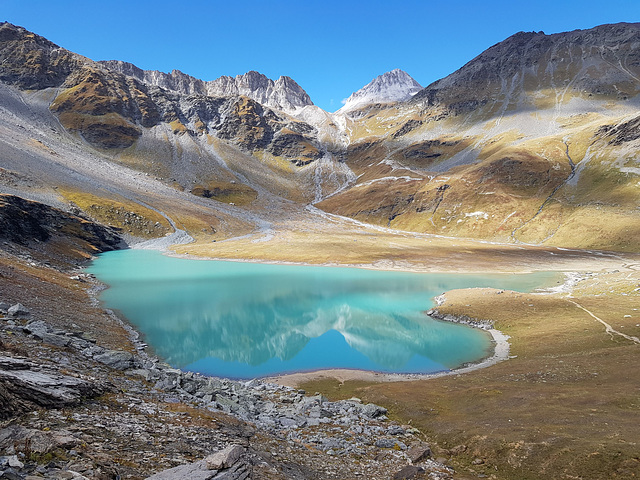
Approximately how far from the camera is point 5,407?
10.1 meters

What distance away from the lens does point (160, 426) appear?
1345cm

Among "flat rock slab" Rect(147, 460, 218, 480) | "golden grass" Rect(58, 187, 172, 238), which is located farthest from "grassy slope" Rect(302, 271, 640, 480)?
"golden grass" Rect(58, 187, 172, 238)

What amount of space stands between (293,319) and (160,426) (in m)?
37.8

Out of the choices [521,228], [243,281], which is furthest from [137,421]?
[521,228]

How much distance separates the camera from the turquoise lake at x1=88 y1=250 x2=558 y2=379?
118 feet

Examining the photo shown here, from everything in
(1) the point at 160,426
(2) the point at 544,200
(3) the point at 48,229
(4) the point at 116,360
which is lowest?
(3) the point at 48,229

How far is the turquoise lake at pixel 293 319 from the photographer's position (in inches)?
1411

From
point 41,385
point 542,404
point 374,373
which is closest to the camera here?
point 41,385

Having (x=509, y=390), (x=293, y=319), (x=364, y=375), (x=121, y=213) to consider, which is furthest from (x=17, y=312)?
(x=121, y=213)

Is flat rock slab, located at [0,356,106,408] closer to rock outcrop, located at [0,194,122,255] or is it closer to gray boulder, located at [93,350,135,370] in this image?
gray boulder, located at [93,350,135,370]

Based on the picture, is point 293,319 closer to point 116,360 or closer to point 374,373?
point 374,373

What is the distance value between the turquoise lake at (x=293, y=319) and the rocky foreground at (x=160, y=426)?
10989 millimetres

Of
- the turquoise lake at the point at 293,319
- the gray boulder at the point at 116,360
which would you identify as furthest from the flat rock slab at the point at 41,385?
the turquoise lake at the point at 293,319

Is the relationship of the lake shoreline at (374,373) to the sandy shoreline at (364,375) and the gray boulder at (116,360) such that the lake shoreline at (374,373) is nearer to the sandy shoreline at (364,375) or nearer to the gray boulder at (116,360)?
the sandy shoreline at (364,375)
